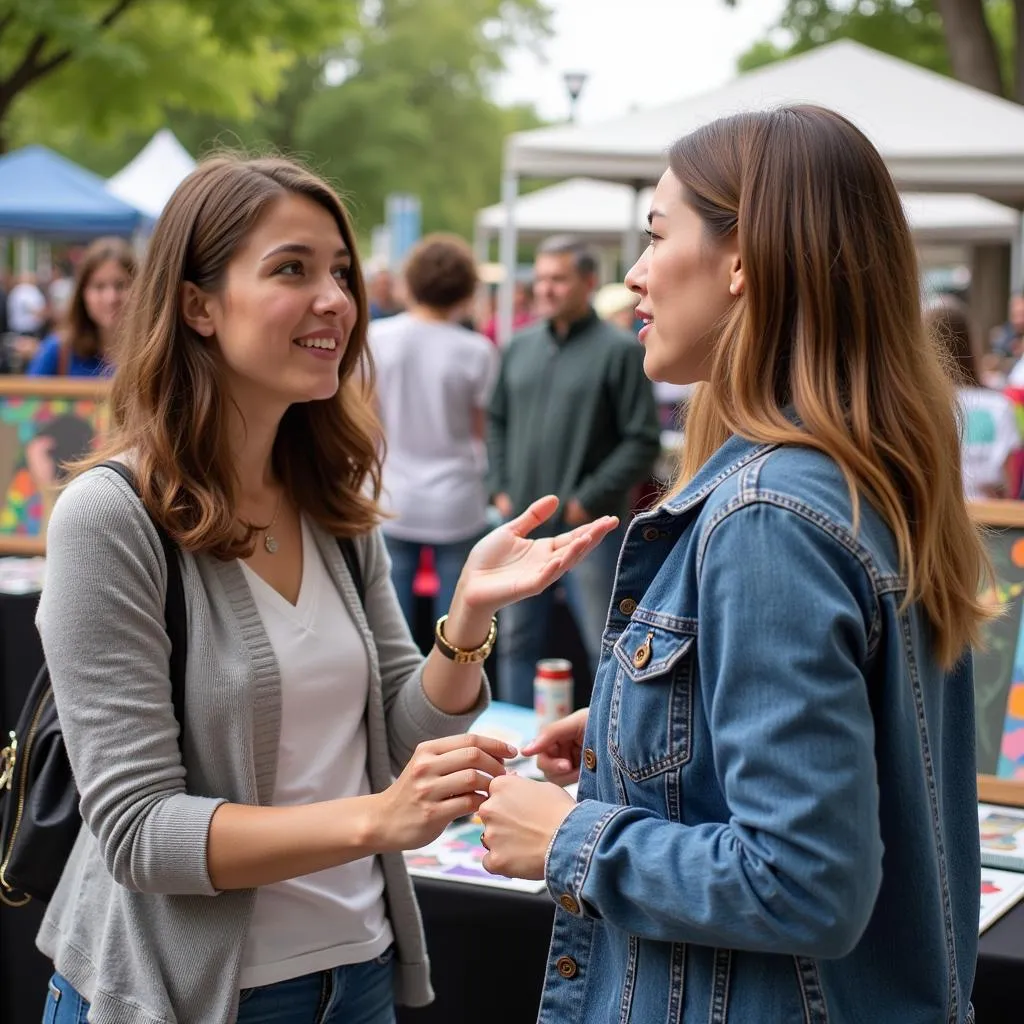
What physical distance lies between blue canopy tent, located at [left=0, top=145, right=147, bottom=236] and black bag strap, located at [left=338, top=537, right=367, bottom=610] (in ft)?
34.6

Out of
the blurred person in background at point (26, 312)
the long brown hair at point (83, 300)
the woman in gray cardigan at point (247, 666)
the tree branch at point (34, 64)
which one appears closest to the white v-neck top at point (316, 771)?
the woman in gray cardigan at point (247, 666)

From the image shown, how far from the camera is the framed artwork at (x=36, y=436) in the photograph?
4883mm

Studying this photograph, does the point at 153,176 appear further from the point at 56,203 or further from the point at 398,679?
the point at 398,679

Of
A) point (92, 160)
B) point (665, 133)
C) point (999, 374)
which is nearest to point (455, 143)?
point (92, 160)

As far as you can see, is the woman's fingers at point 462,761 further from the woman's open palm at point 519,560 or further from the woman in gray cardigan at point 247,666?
the woman's open palm at point 519,560

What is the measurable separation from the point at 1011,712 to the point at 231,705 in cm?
171

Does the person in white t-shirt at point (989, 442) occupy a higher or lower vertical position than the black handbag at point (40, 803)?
higher

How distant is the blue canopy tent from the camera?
468 inches

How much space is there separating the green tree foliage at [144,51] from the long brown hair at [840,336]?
1643 cm

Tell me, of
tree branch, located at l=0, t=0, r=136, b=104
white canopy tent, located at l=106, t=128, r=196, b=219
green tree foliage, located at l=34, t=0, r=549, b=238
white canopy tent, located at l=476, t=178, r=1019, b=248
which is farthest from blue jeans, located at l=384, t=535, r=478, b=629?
green tree foliage, located at l=34, t=0, r=549, b=238

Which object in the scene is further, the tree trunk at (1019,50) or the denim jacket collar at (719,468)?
the tree trunk at (1019,50)

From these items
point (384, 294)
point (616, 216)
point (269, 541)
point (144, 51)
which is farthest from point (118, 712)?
point (144, 51)

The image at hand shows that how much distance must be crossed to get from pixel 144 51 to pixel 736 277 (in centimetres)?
1959

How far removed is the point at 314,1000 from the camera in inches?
73.9
